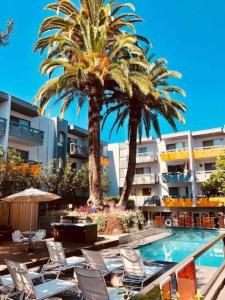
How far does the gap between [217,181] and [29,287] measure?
26.8 metres

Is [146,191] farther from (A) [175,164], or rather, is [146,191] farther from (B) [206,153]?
(B) [206,153]

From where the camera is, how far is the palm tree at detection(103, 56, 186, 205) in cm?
2444

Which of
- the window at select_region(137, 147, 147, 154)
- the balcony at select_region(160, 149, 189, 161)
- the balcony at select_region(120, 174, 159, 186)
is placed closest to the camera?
the balcony at select_region(160, 149, 189, 161)

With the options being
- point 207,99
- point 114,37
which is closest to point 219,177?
point 114,37

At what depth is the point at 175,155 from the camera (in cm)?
4031

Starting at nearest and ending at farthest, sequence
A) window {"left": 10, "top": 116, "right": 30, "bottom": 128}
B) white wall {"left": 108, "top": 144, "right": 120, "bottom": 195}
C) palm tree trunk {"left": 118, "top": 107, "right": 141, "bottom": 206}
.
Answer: palm tree trunk {"left": 118, "top": 107, "right": 141, "bottom": 206} → window {"left": 10, "top": 116, "right": 30, "bottom": 128} → white wall {"left": 108, "top": 144, "right": 120, "bottom": 195}

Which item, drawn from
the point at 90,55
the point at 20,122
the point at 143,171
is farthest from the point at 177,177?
the point at 90,55

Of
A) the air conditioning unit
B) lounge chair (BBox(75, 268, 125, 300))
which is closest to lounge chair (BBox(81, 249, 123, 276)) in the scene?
lounge chair (BBox(75, 268, 125, 300))

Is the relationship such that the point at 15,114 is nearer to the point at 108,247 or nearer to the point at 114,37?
the point at 114,37

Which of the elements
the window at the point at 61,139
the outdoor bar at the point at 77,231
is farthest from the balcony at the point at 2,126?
the outdoor bar at the point at 77,231

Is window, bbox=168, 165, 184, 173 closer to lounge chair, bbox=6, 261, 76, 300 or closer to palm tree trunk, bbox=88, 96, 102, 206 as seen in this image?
palm tree trunk, bbox=88, 96, 102, 206

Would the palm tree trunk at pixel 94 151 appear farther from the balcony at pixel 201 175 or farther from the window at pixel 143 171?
the window at pixel 143 171

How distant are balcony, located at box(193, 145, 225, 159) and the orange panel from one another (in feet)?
110

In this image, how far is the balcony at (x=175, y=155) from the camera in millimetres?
39594
